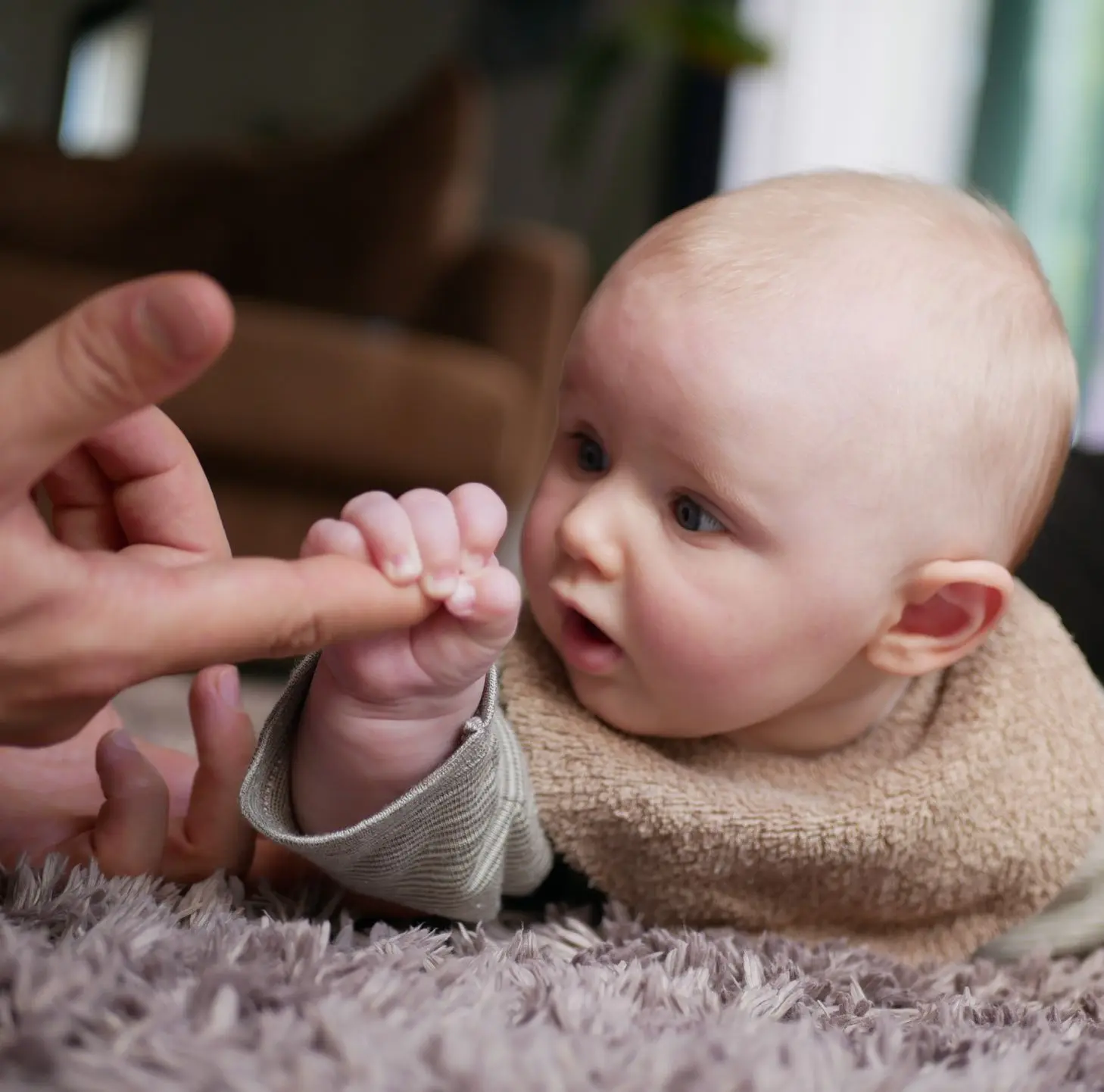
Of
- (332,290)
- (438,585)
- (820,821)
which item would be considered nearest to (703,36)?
(332,290)

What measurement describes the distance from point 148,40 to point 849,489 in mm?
3423

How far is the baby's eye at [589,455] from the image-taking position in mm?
721

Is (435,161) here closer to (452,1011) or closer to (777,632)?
(777,632)

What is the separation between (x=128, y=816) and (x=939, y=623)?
445 mm

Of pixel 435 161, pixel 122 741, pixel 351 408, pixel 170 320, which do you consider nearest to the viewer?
pixel 170 320

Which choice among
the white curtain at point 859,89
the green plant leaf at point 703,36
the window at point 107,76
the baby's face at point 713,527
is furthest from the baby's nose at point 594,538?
the window at point 107,76

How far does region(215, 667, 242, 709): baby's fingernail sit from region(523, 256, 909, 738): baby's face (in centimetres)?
17

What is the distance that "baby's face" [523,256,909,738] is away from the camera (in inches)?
26.0

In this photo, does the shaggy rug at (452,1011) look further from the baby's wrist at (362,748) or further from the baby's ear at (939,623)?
the baby's ear at (939,623)

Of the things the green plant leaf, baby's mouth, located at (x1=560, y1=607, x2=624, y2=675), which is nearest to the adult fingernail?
baby's mouth, located at (x1=560, y1=607, x2=624, y2=675)

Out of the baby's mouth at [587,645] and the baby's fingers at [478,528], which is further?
the baby's mouth at [587,645]

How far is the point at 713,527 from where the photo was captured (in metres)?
0.68

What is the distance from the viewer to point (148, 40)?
3545 millimetres

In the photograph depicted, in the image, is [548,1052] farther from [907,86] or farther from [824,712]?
[907,86]
